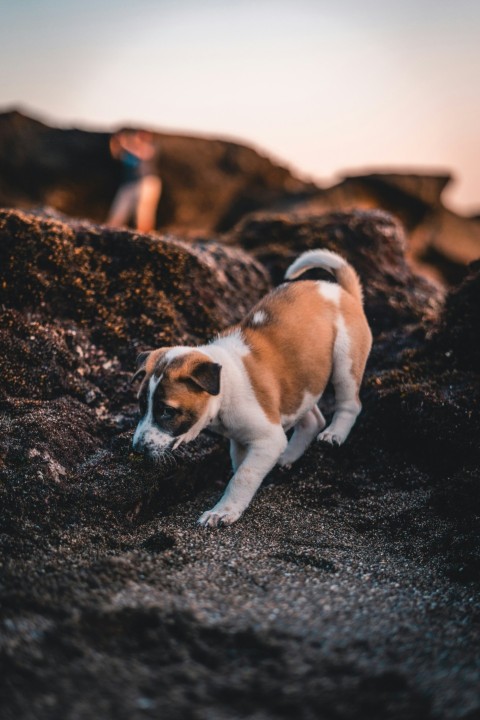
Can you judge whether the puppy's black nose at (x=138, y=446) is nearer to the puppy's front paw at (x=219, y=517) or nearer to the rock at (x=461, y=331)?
the puppy's front paw at (x=219, y=517)

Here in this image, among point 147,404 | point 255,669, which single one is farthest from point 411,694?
point 147,404

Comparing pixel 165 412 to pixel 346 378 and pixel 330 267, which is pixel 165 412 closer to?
pixel 346 378

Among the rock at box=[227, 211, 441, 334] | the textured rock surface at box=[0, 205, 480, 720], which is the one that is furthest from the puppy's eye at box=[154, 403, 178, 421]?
the rock at box=[227, 211, 441, 334]

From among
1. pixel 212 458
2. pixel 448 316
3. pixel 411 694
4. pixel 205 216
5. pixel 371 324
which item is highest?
pixel 411 694

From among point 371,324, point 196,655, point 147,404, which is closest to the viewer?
point 196,655

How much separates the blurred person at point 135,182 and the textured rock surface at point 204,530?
25.4ft

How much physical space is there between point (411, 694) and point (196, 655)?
3.05 ft

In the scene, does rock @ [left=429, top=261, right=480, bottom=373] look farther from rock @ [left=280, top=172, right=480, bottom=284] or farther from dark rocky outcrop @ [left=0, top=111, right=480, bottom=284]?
rock @ [left=280, top=172, right=480, bottom=284]

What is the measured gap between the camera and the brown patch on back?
5.49m

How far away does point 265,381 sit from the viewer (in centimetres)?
547

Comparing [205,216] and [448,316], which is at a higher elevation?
[448,316]

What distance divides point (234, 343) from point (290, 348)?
484 millimetres

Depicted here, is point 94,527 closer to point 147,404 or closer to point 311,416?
point 147,404

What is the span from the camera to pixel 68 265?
621 cm
